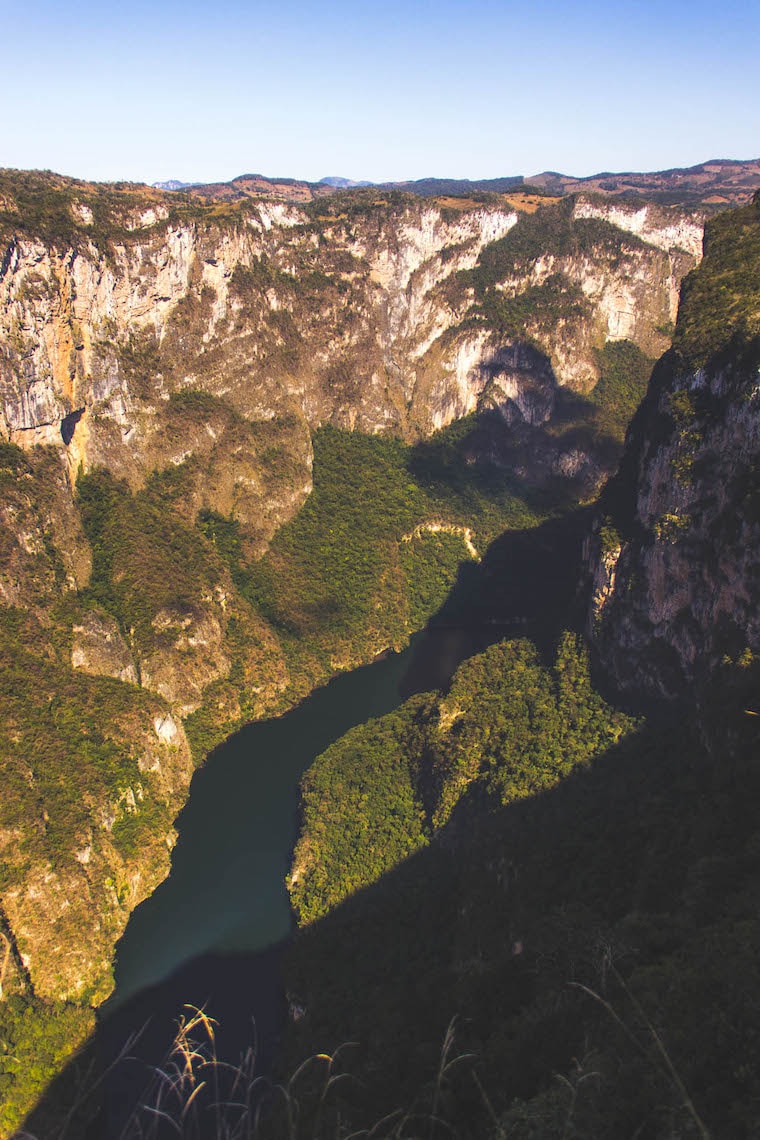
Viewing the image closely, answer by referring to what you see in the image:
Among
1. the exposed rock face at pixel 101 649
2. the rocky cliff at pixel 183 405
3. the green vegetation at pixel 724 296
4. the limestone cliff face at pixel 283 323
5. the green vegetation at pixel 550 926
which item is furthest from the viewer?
the limestone cliff face at pixel 283 323

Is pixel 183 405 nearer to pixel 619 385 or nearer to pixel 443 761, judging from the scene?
pixel 443 761

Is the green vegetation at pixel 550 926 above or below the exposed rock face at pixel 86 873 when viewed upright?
above

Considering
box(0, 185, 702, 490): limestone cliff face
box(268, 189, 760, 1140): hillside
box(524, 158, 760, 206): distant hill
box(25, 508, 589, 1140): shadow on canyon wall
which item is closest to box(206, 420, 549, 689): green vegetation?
box(0, 185, 702, 490): limestone cliff face

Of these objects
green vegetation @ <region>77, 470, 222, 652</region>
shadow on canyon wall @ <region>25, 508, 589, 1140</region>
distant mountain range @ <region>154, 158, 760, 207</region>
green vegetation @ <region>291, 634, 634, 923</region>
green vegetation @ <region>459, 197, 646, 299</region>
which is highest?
distant mountain range @ <region>154, 158, 760, 207</region>

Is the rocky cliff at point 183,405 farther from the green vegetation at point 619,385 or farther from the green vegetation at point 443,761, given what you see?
the green vegetation at point 443,761

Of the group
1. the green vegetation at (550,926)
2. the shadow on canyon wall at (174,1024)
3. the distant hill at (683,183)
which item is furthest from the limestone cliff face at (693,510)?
the distant hill at (683,183)

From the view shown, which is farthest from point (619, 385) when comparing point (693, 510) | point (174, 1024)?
point (174, 1024)

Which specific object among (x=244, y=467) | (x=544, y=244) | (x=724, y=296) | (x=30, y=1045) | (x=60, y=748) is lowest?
(x=30, y=1045)

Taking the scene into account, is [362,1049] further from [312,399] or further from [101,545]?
[312,399]

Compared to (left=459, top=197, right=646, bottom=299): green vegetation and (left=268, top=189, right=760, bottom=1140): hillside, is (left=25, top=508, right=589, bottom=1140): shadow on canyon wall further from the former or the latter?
(left=459, top=197, right=646, bottom=299): green vegetation

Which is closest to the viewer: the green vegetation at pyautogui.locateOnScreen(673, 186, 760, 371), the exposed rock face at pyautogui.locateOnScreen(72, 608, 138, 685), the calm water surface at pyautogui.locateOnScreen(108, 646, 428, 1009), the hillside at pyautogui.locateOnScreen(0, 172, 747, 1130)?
the green vegetation at pyautogui.locateOnScreen(673, 186, 760, 371)
